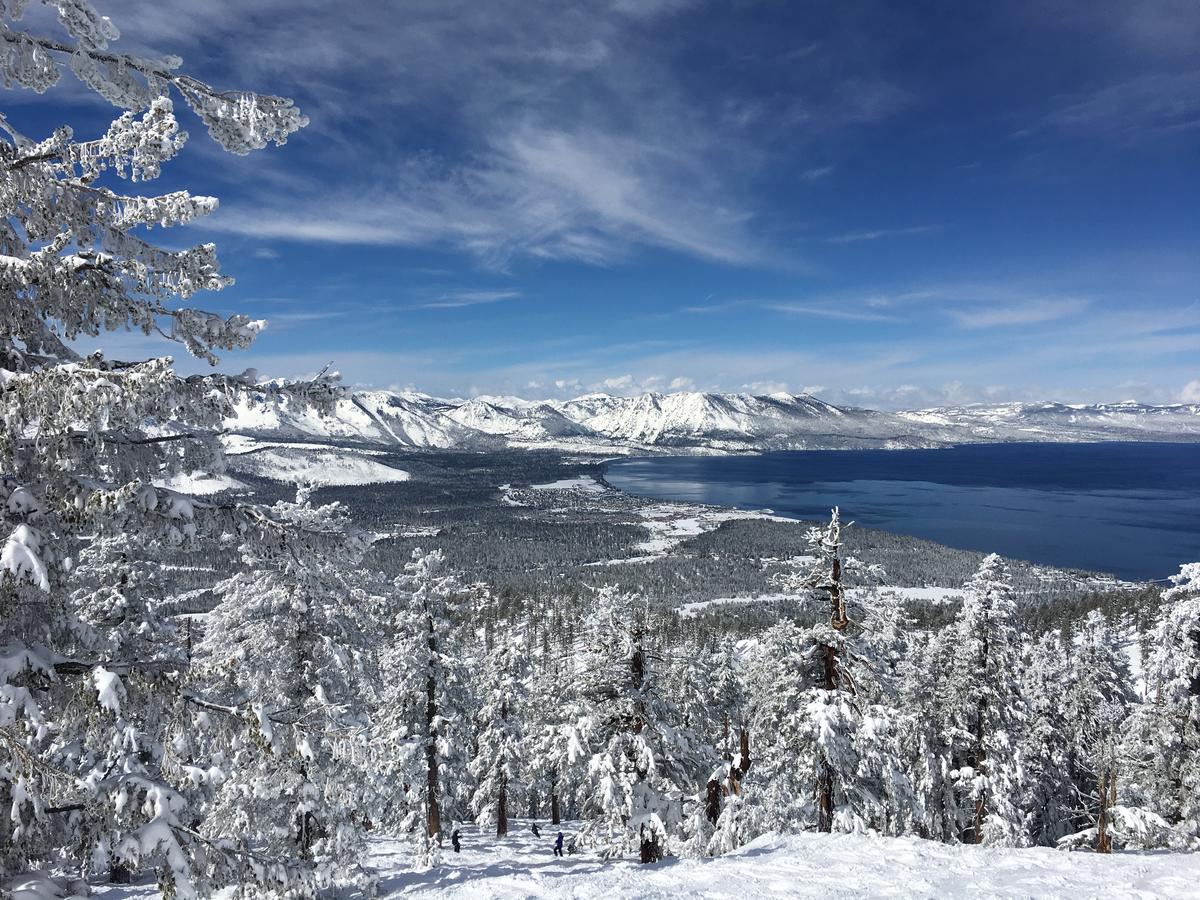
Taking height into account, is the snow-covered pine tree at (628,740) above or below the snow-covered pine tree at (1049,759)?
above

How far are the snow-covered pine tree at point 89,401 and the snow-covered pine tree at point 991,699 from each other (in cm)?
2351

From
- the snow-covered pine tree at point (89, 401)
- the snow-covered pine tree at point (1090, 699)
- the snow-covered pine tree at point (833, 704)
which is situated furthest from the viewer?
the snow-covered pine tree at point (1090, 699)

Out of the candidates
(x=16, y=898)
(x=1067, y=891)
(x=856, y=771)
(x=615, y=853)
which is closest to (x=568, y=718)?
(x=615, y=853)

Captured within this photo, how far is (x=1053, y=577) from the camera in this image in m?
150

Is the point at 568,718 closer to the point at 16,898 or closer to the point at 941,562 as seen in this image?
the point at 16,898

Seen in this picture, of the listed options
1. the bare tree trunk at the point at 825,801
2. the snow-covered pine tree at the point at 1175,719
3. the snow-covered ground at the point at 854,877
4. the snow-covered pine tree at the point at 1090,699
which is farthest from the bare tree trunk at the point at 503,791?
the snow-covered pine tree at the point at 1090,699

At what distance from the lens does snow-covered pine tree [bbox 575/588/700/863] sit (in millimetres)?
18141

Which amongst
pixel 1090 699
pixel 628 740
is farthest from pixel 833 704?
pixel 1090 699

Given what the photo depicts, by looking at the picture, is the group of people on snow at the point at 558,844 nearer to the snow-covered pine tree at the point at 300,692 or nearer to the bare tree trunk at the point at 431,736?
the bare tree trunk at the point at 431,736

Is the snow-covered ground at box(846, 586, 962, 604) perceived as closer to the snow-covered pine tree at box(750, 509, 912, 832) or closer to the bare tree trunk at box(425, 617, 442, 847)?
the snow-covered pine tree at box(750, 509, 912, 832)

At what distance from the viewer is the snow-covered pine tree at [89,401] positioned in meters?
5.01

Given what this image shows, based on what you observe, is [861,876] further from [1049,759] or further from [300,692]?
[1049,759]

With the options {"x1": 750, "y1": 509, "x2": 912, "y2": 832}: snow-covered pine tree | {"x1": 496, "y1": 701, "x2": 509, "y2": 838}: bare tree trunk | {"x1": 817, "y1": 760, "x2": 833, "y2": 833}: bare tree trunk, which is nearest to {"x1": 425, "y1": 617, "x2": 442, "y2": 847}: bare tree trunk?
{"x1": 496, "y1": 701, "x2": 509, "y2": 838}: bare tree trunk

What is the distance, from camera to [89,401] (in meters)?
4.91
